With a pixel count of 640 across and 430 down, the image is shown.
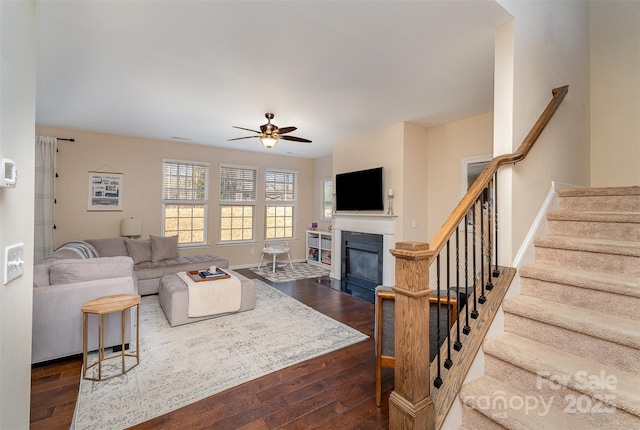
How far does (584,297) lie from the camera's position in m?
1.70

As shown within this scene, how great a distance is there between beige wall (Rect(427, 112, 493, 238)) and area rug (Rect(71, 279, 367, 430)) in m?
2.53

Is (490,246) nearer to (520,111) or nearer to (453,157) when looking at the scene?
(520,111)

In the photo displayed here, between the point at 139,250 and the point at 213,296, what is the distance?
7.63 feet

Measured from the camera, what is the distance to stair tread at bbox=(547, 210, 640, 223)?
1.95m

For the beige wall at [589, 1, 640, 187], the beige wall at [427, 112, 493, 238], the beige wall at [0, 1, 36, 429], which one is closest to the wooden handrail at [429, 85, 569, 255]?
the beige wall at [589, 1, 640, 187]

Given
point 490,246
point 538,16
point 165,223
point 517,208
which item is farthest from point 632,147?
point 165,223

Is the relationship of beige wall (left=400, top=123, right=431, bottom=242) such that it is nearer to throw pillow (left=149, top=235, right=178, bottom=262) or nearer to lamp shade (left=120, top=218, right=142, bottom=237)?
throw pillow (left=149, top=235, right=178, bottom=262)

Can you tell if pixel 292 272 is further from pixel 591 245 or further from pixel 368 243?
pixel 591 245

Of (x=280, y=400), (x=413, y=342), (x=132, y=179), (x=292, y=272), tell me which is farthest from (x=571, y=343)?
(x=132, y=179)

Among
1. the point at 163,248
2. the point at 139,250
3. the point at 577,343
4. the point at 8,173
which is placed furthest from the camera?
the point at 163,248

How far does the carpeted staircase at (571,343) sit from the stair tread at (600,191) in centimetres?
20

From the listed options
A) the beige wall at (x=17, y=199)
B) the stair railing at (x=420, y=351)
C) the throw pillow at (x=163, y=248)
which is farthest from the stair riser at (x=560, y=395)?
the throw pillow at (x=163, y=248)

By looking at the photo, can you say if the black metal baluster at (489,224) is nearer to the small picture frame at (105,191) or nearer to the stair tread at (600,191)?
the stair tread at (600,191)

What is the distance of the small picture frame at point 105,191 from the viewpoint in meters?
5.14
